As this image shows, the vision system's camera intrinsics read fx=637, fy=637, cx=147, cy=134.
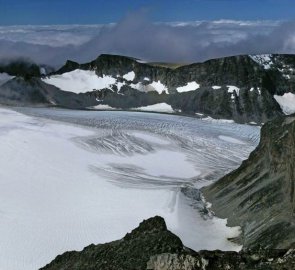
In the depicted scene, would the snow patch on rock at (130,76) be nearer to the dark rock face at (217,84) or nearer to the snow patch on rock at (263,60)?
the dark rock face at (217,84)

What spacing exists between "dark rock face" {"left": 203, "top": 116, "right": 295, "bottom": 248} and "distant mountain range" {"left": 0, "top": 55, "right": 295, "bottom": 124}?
5231 centimetres

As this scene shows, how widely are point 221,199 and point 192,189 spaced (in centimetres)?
583

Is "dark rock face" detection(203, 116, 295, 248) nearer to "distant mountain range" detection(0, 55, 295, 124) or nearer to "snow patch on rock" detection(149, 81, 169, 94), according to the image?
"distant mountain range" detection(0, 55, 295, 124)

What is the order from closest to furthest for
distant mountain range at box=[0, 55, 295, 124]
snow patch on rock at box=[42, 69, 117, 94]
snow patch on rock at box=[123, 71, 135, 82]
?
distant mountain range at box=[0, 55, 295, 124], snow patch on rock at box=[42, 69, 117, 94], snow patch on rock at box=[123, 71, 135, 82]

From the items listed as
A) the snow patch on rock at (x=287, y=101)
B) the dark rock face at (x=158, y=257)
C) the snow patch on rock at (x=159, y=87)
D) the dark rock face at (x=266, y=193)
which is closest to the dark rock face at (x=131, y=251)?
the dark rock face at (x=158, y=257)

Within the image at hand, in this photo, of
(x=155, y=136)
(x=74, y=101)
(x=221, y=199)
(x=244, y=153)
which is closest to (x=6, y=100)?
(x=74, y=101)

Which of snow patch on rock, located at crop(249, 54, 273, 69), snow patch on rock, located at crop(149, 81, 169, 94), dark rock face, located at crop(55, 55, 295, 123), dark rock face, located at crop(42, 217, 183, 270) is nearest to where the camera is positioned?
dark rock face, located at crop(42, 217, 183, 270)

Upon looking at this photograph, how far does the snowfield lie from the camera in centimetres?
2927

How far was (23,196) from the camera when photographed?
3681cm

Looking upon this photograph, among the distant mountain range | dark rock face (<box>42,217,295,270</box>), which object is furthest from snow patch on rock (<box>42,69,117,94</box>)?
dark rock face (<box>42,217,295,270</box>)

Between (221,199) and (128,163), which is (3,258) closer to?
(221,199)

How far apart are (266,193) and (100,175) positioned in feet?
56.2

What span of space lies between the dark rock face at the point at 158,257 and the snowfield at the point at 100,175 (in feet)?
32.1

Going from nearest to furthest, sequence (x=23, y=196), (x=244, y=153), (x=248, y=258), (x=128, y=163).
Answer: (x=248, y=258) → (x=23, y=196) → (x=128, y=163) → (x=244, y=153)
